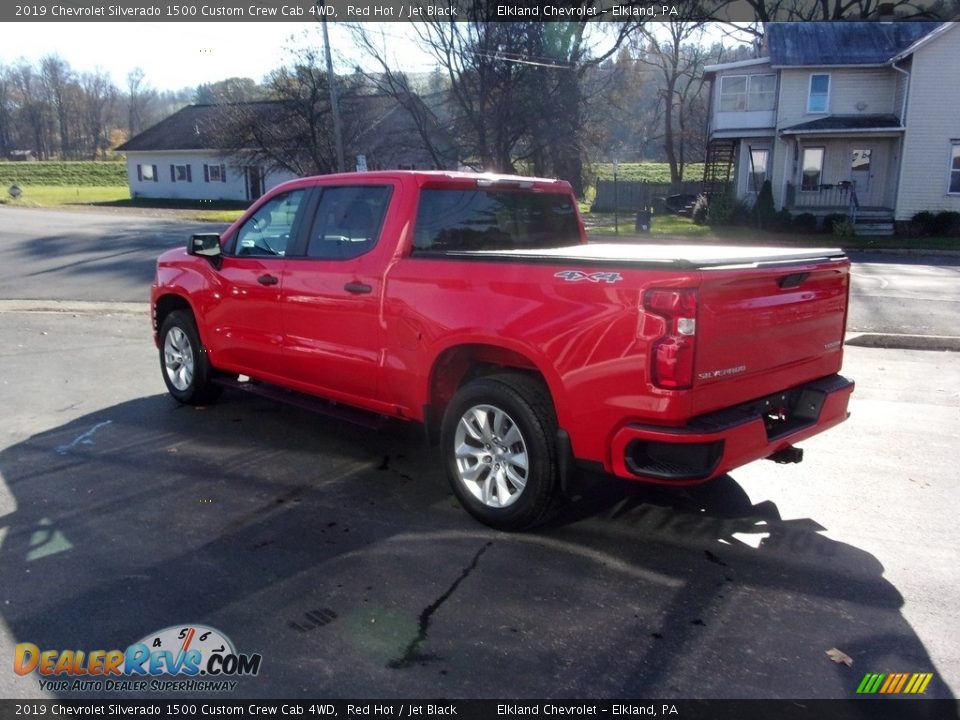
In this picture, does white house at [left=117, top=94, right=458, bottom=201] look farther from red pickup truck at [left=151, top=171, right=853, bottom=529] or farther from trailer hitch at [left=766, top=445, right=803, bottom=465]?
trailer hitch at [left=766, top=445, right=803, bottom=465]

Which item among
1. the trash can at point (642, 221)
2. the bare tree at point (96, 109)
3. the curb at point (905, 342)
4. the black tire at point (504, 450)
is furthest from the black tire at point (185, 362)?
the bare tree at point (96, 109)

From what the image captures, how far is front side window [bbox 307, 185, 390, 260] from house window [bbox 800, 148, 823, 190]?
30022 mm

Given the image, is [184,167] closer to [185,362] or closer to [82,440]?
[185,362]

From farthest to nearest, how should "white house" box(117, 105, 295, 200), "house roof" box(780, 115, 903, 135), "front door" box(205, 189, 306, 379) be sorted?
"white house" box(117, 105, 295, 200) < "house roof" box(780, 115, 903, 135) < "front door" box(205, 189, 306, 379)

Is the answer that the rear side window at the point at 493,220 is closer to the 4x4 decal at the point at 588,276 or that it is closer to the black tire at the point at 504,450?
the black tire at the point at 504,450

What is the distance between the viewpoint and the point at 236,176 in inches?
2014

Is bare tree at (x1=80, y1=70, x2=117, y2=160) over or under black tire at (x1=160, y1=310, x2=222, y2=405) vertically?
over

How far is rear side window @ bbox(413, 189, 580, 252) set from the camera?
5285 millimetres

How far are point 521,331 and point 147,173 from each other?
5755 cm

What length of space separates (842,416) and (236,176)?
167 feet

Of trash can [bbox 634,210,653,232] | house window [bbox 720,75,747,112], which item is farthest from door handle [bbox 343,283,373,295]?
house window [bbox 720,75,747,112]

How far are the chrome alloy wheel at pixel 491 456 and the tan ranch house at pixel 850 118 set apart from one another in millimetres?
29061

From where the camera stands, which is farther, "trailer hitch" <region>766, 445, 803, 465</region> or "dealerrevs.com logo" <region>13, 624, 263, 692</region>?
"trailer hitch" <region>766, 445, 803, 465</region>

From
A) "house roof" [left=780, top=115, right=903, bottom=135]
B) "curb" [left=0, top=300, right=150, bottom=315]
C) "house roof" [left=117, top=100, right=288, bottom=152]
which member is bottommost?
"curb" [left=0, top=300, right=150, bottom=315]
